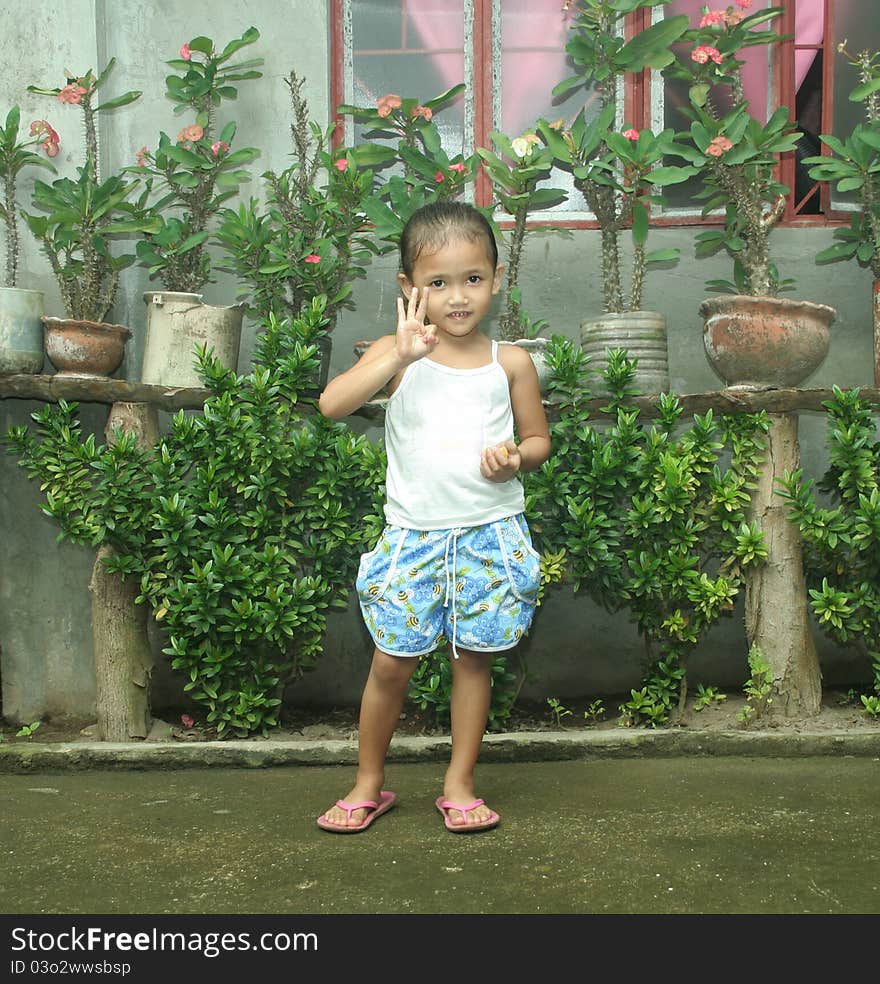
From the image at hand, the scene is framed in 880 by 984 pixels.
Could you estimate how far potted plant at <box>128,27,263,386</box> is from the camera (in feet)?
12.7

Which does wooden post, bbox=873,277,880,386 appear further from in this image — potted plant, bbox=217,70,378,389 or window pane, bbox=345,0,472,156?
potted plant, bbox=217,70,378,389

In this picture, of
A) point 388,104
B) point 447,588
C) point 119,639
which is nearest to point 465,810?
point 447,588

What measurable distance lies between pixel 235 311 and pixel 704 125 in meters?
1.87

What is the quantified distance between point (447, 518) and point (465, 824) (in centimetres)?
74

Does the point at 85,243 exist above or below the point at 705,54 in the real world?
below

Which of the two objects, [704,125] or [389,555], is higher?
[704,125]

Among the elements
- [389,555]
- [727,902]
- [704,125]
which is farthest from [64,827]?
[704,125]

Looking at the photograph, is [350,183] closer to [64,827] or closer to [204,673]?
[204,673]

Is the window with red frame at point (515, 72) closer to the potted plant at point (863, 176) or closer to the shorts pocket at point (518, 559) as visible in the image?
the potted plant at point (863, 176)

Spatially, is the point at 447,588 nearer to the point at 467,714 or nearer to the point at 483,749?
the point at 467,714

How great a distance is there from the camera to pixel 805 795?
2850 millimetres

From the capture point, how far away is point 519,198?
12.6 ft

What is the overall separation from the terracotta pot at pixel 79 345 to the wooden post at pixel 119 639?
19 centimetres

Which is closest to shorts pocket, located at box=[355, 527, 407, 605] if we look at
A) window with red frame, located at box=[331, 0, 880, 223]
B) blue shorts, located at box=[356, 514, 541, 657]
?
blue shorts, located at box=[356, 514, 541, 657]
